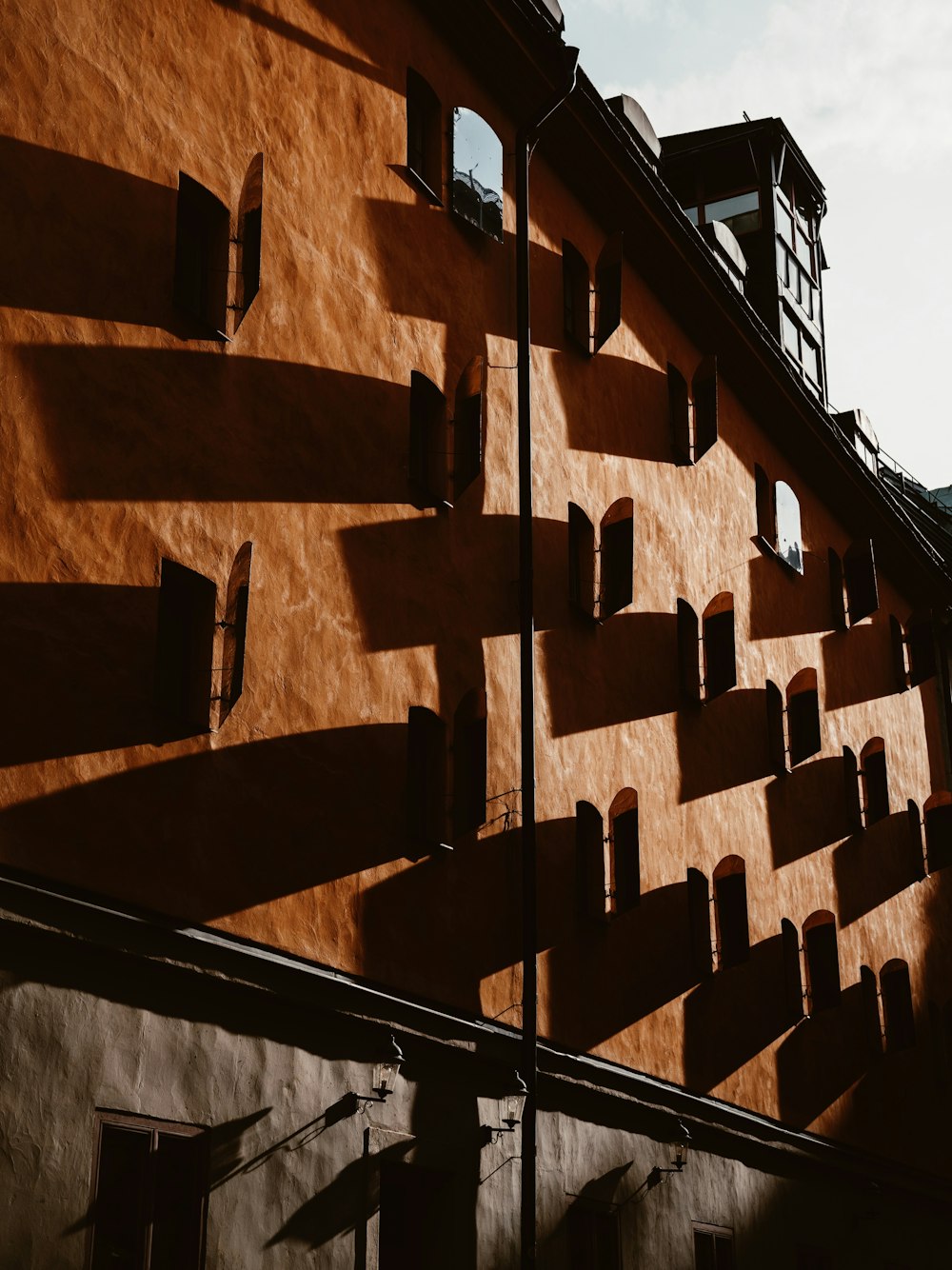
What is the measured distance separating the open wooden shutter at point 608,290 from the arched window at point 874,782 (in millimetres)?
9995

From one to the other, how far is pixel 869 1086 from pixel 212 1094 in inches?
598

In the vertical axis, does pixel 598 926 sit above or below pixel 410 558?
below

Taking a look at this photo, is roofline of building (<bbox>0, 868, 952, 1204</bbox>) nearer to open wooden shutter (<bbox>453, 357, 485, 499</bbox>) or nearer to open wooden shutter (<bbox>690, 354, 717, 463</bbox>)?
open wooden shutter (<bbox>453, 357, 485, 499</bbox>)

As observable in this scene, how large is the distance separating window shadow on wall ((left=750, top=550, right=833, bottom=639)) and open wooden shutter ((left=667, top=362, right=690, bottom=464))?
8.69 feet

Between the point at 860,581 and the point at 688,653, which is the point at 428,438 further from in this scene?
the point at 860,581

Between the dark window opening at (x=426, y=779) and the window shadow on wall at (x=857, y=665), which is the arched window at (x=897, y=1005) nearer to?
the window shadow on wall at (x=857, y=665)

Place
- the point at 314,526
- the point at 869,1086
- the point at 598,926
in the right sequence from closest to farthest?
1. the point at 314,526
2. the point at 598,926
3. the point at 869,1086

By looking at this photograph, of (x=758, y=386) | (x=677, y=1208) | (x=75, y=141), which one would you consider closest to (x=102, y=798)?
(x=75, y=141)

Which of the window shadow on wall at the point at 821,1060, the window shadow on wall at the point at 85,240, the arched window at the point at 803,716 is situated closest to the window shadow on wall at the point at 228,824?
the window shadow on wall at the point at 85,240

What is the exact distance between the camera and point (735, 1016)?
69.4 ft

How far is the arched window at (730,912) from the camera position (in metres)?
21.2

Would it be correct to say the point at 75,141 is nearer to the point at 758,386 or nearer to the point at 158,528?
the point at 158,528

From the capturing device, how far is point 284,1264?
1244 centimetres

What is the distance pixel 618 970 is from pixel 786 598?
8982 millimetres
